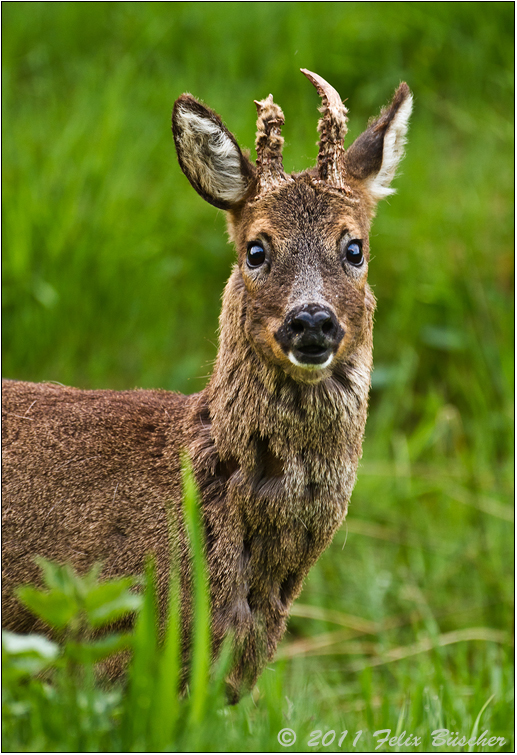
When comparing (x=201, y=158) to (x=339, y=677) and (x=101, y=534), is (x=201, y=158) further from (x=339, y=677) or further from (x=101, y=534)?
(x=339, y=677)

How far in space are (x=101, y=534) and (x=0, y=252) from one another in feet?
9.07

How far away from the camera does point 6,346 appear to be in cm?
522

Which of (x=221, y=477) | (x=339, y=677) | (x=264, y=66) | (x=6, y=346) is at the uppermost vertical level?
(x=264, y=66)

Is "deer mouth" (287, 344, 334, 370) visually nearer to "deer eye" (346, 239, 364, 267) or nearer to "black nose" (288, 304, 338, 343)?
"black nose" (288, 304, 338, 343)

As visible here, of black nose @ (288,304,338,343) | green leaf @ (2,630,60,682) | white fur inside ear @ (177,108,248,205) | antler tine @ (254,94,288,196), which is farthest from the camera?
white fur inside ear @ (177,108,248,205)

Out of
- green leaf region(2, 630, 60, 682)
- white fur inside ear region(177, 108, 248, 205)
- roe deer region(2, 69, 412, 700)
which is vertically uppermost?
white fur inside ear region(177, 108, 248, 205)

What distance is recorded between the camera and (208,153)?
2.93 meters

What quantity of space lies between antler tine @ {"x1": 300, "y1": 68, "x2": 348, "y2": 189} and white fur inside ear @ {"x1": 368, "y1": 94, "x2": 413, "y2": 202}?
0.81ft

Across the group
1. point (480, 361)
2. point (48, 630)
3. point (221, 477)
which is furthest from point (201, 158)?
point (480, 361)

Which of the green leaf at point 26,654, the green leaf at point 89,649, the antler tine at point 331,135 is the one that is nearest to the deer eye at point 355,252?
the antler tine at point 331,135

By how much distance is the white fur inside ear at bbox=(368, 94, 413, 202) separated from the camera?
308 centimetres

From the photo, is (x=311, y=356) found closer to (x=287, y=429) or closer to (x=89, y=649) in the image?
(x=287, y=429)

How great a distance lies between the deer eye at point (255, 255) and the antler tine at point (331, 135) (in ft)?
1.03

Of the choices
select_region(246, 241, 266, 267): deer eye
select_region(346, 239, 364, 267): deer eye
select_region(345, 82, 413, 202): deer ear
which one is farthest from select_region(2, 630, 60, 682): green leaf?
select_region(345, 82, 413, 202): deer ear
